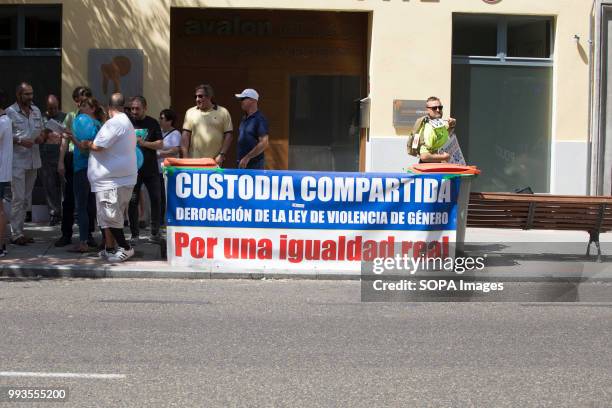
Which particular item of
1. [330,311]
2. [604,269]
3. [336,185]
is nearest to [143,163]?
[336,185]

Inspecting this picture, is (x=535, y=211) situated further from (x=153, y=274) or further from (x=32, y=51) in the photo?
(x=32, y=51)

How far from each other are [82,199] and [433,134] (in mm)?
4252

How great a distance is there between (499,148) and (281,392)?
11349mm

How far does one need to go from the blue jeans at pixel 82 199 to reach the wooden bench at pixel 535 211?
4.60 metres

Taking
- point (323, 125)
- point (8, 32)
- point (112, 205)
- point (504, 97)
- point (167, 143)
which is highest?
point (8, 32)

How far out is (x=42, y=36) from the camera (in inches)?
643

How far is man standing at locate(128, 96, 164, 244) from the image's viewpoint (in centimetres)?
1259

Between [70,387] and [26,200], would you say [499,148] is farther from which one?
[70,387]

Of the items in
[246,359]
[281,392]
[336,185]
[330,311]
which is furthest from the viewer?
[336,185]

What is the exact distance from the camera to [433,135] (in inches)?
468

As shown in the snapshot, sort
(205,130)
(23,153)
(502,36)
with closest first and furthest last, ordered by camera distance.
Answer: (205,130) → (23,153) → (502,36)

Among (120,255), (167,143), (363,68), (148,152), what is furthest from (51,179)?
(363,68)

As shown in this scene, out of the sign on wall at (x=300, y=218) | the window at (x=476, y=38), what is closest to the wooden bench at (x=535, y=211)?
the sign on wall at (x=300, y=218)

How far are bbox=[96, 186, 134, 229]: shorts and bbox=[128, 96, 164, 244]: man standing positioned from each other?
107 cm
